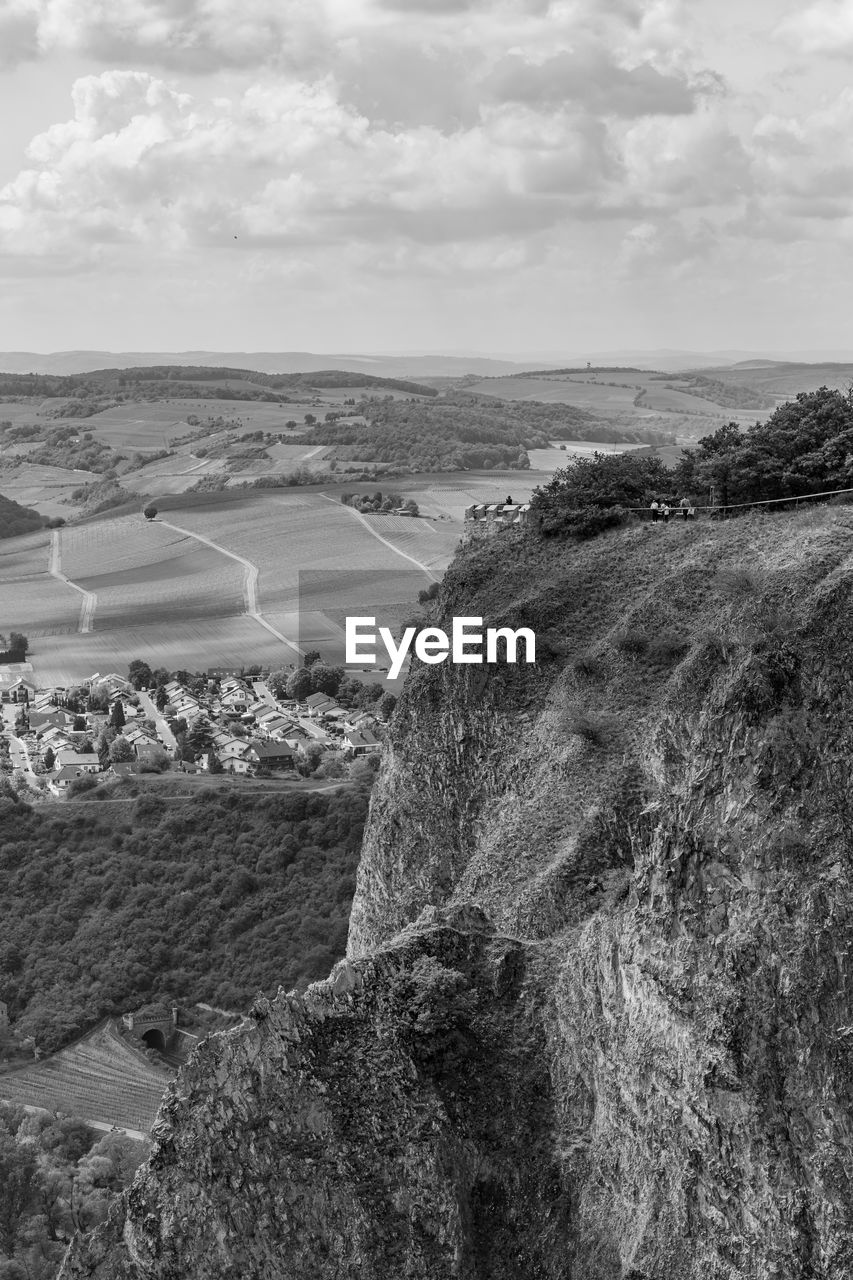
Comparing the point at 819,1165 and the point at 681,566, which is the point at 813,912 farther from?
the point at 681,566

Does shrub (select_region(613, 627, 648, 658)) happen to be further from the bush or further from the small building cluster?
the small building cluster

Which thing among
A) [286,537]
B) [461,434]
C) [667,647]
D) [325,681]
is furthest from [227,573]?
[667,647]

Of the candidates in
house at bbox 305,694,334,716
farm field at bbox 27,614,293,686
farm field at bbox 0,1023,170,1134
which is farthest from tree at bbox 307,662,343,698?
farm field at bbox 0,1023,170,1134

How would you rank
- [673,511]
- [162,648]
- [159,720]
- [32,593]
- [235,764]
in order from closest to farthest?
[673,511], [235,764], [159,720], [162,648], [32,593]

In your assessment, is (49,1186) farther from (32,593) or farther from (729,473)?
(32,593)

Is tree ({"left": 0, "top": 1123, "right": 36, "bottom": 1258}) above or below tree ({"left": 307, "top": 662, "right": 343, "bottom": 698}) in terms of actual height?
below

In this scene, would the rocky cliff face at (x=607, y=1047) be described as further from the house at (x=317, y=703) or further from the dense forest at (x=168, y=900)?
the house at (x=317, y=703)
